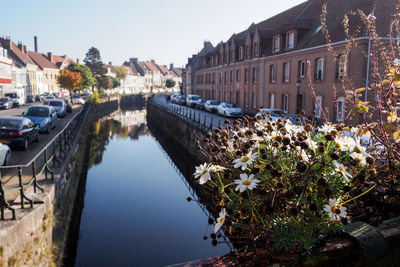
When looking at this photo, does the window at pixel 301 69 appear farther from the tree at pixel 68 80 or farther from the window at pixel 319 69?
the tree at pixel 68 80

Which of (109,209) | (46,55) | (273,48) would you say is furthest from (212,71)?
(46,55)

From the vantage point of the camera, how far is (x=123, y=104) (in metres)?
82.0

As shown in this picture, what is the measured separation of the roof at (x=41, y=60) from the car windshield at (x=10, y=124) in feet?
211

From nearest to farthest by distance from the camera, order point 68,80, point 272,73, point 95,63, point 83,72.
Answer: point 272,73 < point 68,80 < point 83,72 < point 95,63

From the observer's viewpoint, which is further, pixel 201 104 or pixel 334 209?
pixel 201 104

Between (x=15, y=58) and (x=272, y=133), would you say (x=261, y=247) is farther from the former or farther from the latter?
(x=15, y=58)

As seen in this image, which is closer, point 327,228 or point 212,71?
point 327,228

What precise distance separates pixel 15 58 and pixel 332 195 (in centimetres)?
6860

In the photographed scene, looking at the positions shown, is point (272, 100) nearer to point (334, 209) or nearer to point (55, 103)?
point (55, 103)

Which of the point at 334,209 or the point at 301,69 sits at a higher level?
the point at 301,69

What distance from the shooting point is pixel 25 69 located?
2414 inches

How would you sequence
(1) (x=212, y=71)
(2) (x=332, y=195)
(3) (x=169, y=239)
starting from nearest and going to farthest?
(2) (x=332, y=195)
(3) (x=169, y=239)
(1) (x=212, y=71)

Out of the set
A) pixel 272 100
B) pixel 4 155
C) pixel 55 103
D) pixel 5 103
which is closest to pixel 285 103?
pixel 272 100

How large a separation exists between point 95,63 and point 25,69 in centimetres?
2331
